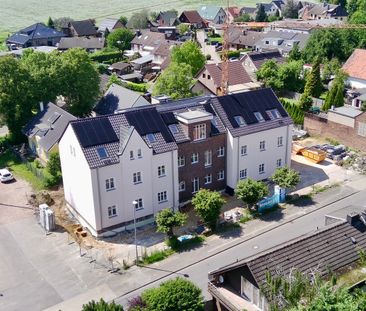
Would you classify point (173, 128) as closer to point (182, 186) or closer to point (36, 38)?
point (182, 186)

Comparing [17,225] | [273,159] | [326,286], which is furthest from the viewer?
[273,159]

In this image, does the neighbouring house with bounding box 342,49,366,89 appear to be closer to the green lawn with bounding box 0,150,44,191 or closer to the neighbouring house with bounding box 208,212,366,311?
the green lawn with bounding box 0,150,44,191

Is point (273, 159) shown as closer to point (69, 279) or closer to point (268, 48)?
point (69, 279)

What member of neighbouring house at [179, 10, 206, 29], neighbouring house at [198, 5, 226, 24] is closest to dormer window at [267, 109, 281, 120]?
neighbouring house at [179, 10, 206, 29]

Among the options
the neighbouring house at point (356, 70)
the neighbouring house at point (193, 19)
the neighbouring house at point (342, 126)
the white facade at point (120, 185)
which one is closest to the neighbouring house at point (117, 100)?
the white facade at point (120, 185)

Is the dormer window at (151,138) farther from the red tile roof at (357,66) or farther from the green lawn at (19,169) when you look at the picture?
the red tile roof at (357,66)

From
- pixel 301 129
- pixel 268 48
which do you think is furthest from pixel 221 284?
pixel 268 48
